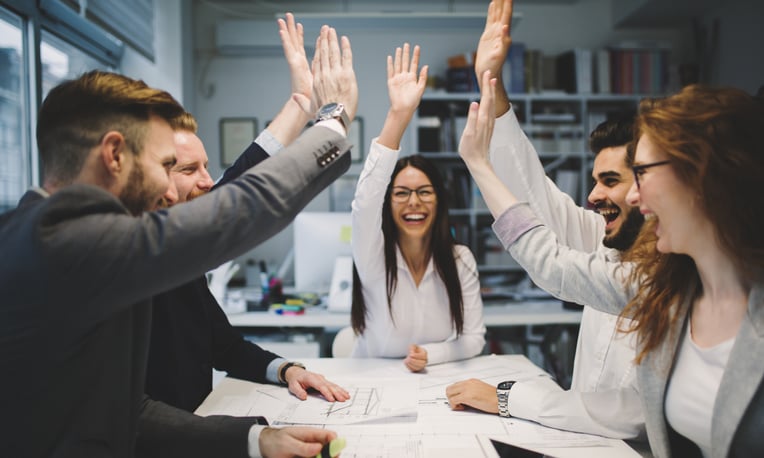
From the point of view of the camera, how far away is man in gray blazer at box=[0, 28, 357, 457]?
2.16 feet

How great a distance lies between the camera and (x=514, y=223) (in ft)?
3.48

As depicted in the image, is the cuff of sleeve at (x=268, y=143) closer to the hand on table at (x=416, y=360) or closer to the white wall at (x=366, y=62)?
the hand on table at (x=416, y=360)

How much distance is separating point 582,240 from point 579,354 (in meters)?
0.42

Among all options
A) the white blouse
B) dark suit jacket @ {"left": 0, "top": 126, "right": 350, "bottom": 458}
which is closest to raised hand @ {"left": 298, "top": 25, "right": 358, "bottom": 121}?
dark suit jacket @ {"left": 0, "top": 126, "right": 350, "bottom": 458}

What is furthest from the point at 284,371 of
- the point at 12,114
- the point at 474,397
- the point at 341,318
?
the point at 12,114

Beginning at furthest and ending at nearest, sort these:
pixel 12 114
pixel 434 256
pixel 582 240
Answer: pixel 12 114 → pixel 434 256 → pixel 582 240

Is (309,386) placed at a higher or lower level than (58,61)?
lower

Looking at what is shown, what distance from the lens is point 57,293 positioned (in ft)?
2.16

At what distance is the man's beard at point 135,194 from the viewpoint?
0.82 meters

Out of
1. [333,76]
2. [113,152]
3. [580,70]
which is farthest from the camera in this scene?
[580,70]

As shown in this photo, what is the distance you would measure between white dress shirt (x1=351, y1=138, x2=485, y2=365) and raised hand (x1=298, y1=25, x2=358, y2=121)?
0.65 meters

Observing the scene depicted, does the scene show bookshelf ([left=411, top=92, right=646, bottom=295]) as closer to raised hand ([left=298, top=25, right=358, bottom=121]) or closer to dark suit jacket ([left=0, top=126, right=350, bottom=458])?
raised hand ([left=298, top=25, right=358, bottom=121])

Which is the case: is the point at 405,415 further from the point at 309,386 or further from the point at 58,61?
the point at 58,61

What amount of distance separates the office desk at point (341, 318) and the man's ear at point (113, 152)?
2041mm
